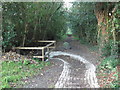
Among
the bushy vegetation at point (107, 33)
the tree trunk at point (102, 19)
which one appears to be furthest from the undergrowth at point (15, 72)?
the tree trunk at point (102, 19)

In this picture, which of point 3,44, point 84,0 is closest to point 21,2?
point 3,44

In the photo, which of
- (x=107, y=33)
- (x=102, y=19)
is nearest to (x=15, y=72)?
(x=107, y=33)

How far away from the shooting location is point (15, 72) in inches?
191

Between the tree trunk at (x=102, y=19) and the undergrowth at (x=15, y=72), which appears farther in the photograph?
the tree trunk at (x=102, y=19)

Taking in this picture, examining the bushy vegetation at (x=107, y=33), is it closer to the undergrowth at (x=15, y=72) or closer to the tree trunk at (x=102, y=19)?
the tree trunk at (x=102, y=19)

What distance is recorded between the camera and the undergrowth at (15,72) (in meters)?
3.95

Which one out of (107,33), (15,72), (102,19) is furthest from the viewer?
(102,19)

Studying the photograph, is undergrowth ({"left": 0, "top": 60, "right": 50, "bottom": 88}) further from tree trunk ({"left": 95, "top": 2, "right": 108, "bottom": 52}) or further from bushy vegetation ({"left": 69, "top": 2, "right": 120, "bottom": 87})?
tree trunk ({"left": 95, "top": 2, "right": 108, "bottom": 52})

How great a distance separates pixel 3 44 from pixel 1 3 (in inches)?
77.9

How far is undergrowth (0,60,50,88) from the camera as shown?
3.95 metres

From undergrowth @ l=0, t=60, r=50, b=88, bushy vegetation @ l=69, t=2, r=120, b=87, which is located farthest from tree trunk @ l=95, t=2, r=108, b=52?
undergrowth @ l=0, t=60, r=50, b=88

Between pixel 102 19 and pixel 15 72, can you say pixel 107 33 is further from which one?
pixel 15 72

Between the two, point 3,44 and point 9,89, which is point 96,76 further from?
point 3,44

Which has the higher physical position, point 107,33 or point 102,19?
point 102,19
